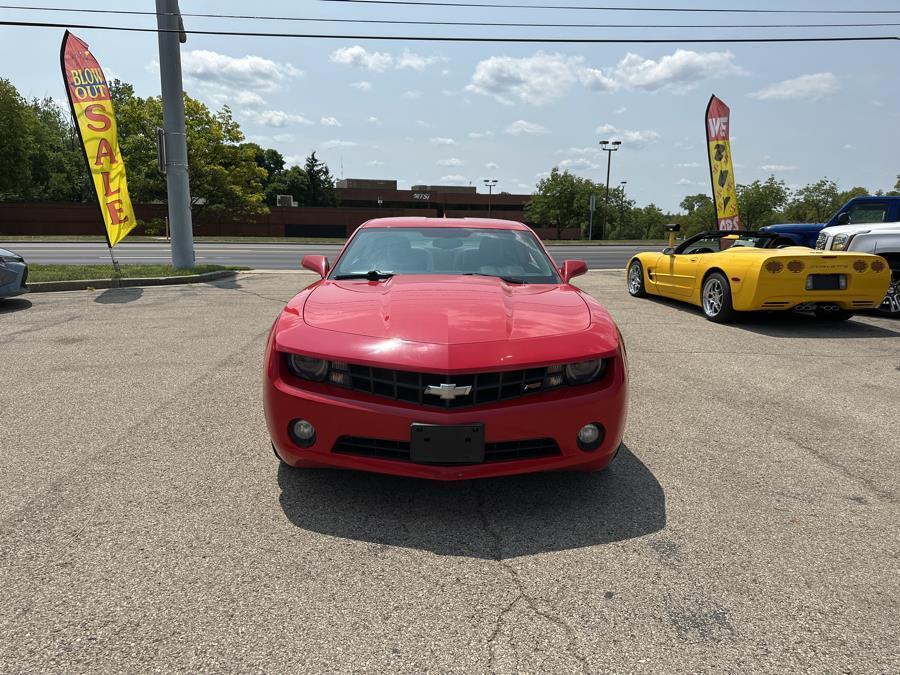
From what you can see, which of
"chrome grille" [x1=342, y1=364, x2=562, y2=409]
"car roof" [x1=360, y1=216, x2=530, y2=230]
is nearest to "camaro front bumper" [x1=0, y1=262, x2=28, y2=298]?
"car roof" [x1=360, y1=216, x2=530, y2=230]

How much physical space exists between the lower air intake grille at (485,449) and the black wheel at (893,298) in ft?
26.5

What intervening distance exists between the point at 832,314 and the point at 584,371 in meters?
7.32

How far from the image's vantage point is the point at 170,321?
7625mm

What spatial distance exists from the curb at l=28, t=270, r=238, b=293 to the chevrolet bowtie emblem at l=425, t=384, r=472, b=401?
1030cm

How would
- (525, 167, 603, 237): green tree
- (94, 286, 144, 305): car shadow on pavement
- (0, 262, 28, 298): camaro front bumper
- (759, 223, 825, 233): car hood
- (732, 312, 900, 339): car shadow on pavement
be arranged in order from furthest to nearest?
(525, 167, 603, 237): green tree
(759, 223, 825, 233): car hood
(94, 286, 144, 305): car shadow on pavement
(0, 262, 28, 298): camaro front bumper
(732, 312, 900, 339): car shadow on pavement

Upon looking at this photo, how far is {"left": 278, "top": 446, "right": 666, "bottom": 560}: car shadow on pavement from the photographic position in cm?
256

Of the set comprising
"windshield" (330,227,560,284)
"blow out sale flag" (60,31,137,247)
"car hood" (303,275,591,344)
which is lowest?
"car hood" (303,275,591,344)

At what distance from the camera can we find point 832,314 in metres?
8.34

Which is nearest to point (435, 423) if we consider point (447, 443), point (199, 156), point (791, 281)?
point (447, 443)

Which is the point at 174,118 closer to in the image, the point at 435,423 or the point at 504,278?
the point at 504,278

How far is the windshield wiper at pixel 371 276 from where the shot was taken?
3.77m

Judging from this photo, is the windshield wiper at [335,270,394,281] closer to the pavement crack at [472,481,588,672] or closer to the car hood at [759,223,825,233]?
the pavement crack at [472,481,588,672]

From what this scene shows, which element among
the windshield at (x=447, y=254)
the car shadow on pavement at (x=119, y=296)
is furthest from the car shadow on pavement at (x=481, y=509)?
the car shadow on pavement at (x=119, y=296)

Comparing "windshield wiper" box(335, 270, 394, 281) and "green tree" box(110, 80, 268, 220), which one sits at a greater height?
"green tree" box(110, 80, 268, 220)
